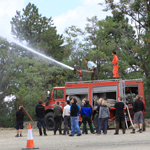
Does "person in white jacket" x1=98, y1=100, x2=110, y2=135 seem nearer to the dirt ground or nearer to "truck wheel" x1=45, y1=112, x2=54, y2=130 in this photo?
the dirt ground

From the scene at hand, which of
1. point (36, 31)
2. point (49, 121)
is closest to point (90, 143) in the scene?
point (49, 121)

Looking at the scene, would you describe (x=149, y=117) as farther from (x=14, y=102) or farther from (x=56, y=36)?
(x=56, y=36)

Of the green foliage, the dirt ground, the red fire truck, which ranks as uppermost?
the green foliage

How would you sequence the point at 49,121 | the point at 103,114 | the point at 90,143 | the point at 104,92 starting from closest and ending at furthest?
1. the point at 90,143
2. the point at 103,114
3. the point at 104,92
4. the point at 49,121

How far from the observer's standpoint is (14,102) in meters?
30.1

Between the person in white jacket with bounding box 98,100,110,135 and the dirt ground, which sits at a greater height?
the person in white jacket with bounding box 98,100,110,135

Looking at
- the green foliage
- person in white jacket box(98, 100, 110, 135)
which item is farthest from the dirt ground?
the green foliage

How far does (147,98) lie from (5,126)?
1148 centimetres

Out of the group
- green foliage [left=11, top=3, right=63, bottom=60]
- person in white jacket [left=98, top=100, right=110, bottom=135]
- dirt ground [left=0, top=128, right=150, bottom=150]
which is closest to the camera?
dirt ground [left=0, top=128, right=150, bottom=150]

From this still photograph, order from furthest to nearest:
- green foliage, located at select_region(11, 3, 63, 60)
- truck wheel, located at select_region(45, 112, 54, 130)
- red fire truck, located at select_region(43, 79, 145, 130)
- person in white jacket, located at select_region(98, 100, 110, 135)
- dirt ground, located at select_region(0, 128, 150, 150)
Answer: green foliage, located at select_region(11, 3, 63, 60) → truck wheel, located at select_region(45, 112, 54, 130) → red fire truck, located at select_region(43, 79, 145, 130) → person in white jacket, located at select_region(98, 100, 110, 135) → dirt ground, located at select_region(0, 128, 150, 150)

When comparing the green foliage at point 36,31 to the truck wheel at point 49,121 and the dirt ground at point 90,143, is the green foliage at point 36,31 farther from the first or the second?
the dirt ground at point 90,143

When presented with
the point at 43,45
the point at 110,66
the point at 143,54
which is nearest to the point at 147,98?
the point at 143,54

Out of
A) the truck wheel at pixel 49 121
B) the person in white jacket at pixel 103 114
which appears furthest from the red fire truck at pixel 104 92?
the person in white jacket at pixel 103 114

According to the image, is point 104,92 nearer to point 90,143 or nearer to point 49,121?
point 49,121
